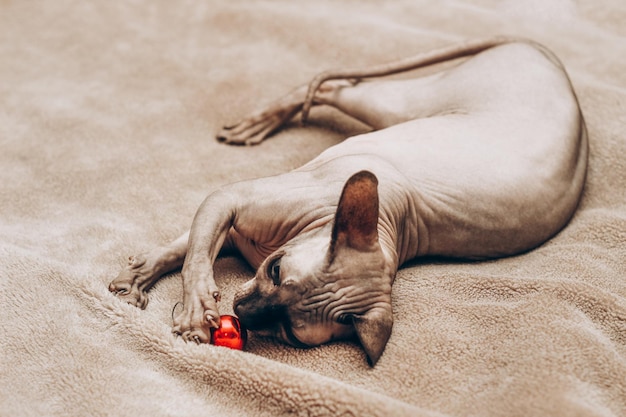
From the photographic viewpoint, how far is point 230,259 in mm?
2121

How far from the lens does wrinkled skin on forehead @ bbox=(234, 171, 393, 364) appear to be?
166 centimetres

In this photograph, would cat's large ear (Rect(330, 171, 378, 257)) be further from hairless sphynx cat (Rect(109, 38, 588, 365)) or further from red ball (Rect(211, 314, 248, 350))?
red ball (Rect(211, 314, 248, 350))

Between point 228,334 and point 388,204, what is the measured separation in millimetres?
553

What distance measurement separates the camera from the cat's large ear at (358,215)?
156 centimetres

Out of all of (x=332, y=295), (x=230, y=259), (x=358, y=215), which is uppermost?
(x=358, y=215)

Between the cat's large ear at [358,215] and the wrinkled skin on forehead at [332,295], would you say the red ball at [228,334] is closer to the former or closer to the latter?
the wrinkled skin on forehead at [332,295]

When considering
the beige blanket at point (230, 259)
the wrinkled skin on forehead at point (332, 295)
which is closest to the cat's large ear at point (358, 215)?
the wrinkled skin on forehead at point (332, 295)

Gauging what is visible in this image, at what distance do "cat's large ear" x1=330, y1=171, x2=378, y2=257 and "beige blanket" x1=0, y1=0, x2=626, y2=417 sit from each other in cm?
27

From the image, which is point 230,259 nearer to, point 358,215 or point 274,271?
point 274,271

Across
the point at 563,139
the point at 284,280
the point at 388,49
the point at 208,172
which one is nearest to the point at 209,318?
the point at 284,280

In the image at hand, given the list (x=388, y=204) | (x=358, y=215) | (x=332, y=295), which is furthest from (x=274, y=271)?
(x=388, y=204)

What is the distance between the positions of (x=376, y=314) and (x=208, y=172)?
3.59ft

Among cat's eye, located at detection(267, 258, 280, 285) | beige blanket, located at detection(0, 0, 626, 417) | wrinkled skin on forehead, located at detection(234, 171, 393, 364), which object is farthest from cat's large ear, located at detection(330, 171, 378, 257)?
beige blanket, located at detection(0, 0, 626, 417)

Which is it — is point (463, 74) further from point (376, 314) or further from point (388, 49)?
point (376, 314)
